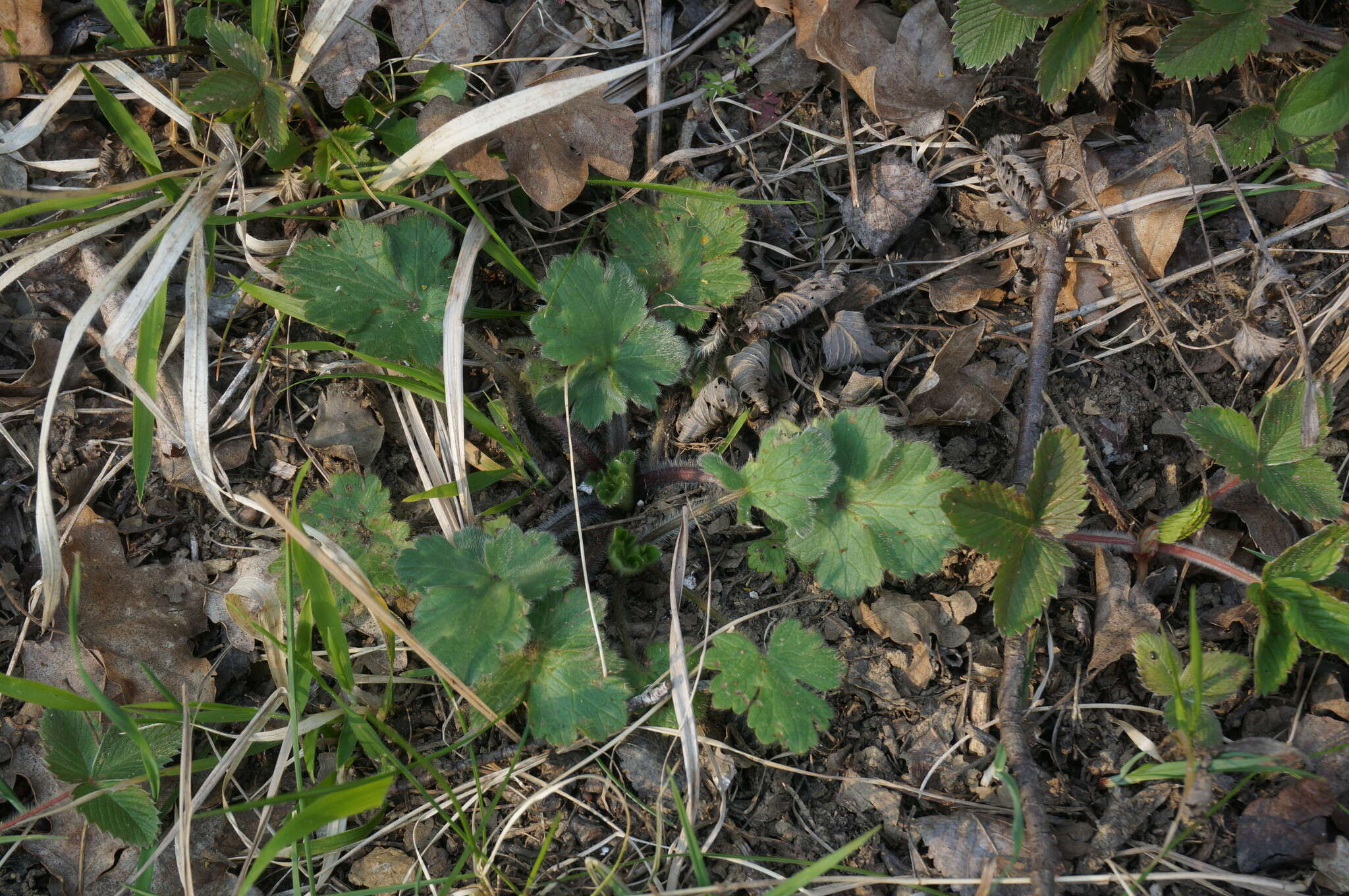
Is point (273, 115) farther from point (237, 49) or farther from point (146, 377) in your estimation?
point (146, 377)

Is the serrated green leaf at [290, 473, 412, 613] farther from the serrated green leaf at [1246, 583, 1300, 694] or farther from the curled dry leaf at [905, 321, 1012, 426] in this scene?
the serrated green leaf at [1246, 583, 1300, 694]

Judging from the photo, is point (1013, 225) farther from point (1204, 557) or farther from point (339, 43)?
point (339, 43)

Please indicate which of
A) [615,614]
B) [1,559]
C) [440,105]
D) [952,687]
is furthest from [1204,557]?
[1,559]

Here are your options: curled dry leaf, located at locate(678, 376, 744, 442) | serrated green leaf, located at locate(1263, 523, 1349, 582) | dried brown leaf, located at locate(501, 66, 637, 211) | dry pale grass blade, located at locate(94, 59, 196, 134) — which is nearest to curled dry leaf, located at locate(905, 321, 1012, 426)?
curled dry leaf, located at locate(678, 376, 744, 442)

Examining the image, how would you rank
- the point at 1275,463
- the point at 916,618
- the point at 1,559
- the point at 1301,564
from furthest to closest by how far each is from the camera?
the point at 1,559 → the point at 916,618 → the point at 1275,463 → the point at 1301,564

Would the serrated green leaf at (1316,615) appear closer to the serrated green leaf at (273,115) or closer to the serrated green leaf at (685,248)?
the serrated green leaf at (685,248)
